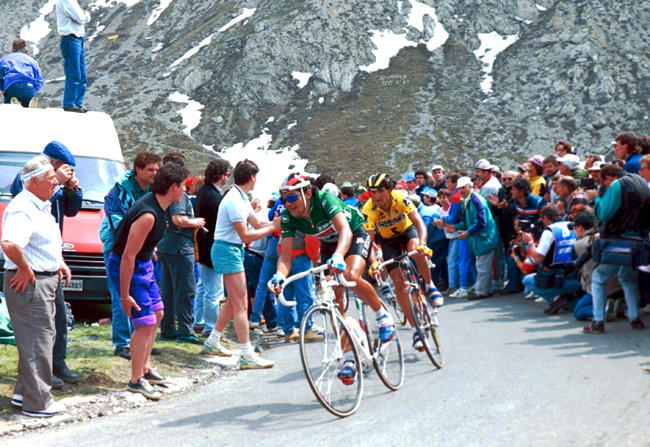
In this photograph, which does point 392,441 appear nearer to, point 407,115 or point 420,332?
point 420,332

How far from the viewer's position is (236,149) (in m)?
69.8

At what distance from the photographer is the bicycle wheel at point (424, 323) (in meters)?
6.91

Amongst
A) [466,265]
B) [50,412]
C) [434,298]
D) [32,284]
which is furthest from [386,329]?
[466,265]

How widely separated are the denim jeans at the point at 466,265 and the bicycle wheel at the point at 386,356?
6777 mm

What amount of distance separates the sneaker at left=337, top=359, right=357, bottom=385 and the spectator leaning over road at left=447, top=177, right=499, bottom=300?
7.08m

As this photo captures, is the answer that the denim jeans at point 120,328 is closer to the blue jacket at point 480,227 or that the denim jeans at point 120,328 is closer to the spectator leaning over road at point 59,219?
the spectator leaning over road at point 59,219

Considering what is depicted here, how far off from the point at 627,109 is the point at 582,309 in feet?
197

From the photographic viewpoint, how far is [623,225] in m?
8.04

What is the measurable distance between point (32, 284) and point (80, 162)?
5578mm

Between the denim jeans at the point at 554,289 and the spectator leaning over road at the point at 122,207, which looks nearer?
the spectator leaning over road at the point at 122,207

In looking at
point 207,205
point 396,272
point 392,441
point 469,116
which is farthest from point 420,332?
point 469,116

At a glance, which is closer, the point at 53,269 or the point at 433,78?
the point at 53,269

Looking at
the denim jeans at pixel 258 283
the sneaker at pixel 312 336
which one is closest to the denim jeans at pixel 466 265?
the denim jeans at pixel 258 283

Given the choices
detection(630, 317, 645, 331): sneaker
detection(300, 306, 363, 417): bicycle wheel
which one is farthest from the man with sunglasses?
detection(630, 317, 645, 331): sneaker
